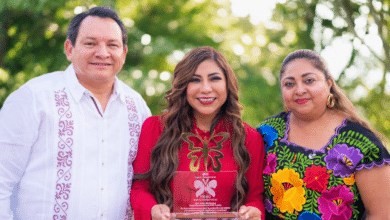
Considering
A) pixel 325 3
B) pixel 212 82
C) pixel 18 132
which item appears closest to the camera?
pixel 18 132

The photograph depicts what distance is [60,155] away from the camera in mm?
2895

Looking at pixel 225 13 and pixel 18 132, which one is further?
pixel 225 13

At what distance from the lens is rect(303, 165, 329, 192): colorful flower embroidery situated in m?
2.82

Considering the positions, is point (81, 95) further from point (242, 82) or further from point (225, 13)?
point (225, 13)

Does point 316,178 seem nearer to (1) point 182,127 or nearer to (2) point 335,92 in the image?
(2) point 335,92

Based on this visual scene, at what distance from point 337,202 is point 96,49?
2039 millimetres

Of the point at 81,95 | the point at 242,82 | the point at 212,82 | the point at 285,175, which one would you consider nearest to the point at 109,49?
the point at 81,95

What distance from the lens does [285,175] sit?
2941 mm

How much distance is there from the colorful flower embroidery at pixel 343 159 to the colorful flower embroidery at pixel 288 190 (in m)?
0.25

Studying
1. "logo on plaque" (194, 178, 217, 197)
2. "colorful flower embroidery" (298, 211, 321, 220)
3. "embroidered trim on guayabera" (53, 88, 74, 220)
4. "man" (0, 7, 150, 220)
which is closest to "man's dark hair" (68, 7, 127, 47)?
"man" (0, 7, 150, 220)

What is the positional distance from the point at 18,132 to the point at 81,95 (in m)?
0.51

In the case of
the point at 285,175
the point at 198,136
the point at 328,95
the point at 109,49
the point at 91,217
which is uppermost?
the point at 109,49

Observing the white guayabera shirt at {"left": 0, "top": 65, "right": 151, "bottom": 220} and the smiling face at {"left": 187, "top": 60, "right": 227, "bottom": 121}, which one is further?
the smiling face at {"left": 187, "top": 60, "right": 227, "bottom": 121}

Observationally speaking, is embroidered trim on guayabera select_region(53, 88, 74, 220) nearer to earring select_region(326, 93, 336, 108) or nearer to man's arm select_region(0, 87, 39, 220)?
man's arm select_region(0, 87, 39, 220)
